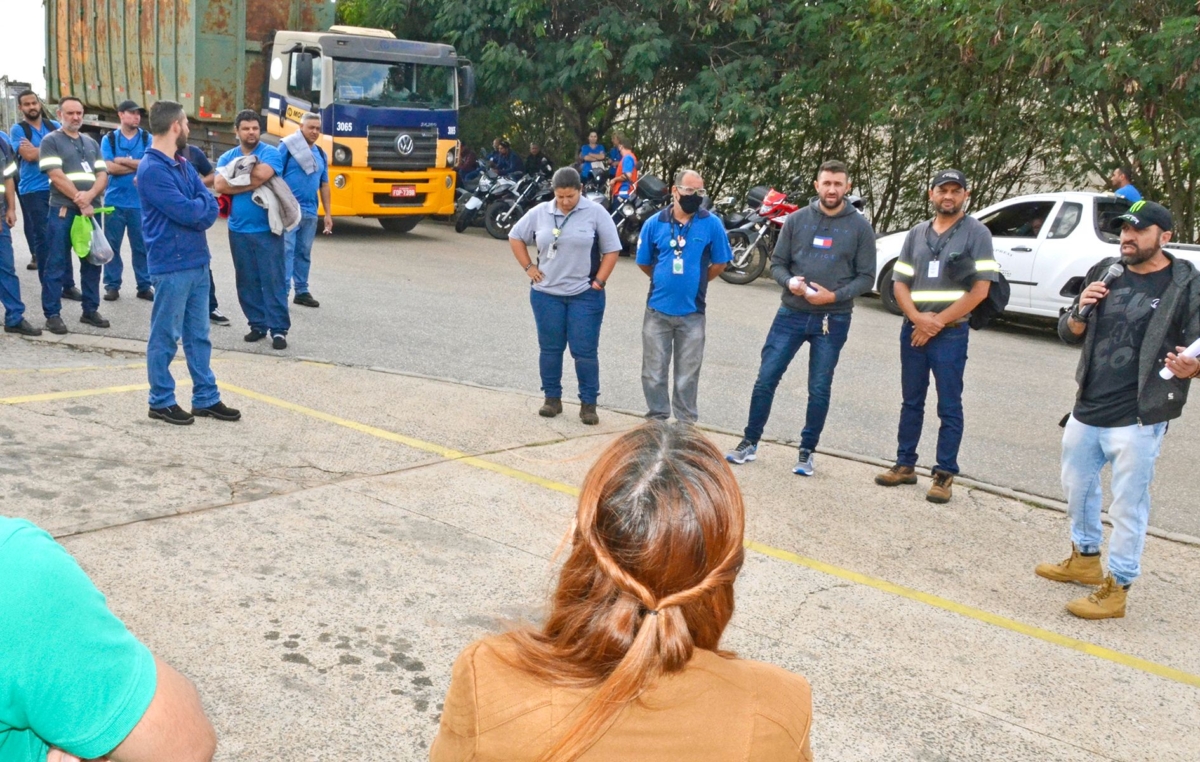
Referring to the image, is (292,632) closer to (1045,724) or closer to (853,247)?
(1045,724)

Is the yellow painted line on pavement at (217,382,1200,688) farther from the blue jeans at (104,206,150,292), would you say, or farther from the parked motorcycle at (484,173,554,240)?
the parked motorcycle at (484,173,554,240)

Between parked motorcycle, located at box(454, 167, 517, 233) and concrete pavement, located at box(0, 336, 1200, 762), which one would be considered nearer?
concrete pavement, located at box(0, 336, 1200, 762)

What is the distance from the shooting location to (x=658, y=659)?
1543mm

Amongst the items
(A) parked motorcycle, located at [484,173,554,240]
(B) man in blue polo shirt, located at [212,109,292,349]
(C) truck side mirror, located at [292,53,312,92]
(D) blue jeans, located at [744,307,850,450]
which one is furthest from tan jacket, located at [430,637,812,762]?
(A) parked motorcycle, located at [484,173,554,240]

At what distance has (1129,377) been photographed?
493 centimetres

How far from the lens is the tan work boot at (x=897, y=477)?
6.65 meters

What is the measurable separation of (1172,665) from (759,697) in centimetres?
372

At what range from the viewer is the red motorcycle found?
1474 centimetres

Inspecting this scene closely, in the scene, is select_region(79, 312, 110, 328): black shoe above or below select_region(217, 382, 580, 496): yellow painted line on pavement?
above

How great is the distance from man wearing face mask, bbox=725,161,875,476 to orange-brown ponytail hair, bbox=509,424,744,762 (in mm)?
5101

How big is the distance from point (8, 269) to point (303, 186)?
271 centimetres

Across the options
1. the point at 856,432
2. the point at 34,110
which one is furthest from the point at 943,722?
the point at 34,110

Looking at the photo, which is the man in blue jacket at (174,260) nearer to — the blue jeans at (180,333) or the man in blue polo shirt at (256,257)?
the blue jeans at (180,333)

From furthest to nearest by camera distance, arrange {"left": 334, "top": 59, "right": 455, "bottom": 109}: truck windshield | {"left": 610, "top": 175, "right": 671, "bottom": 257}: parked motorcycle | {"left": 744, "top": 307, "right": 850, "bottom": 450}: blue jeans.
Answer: {"left": 610, "top": 175, "right": 671, "bottom": 257}: parked motorcycle, {"left": 334, "top": 59, "right": 455, "bottom": 109}: truck windshield, {"left": 744, "top": 307, "right": 850, "bottom": 450}: blue jeans
